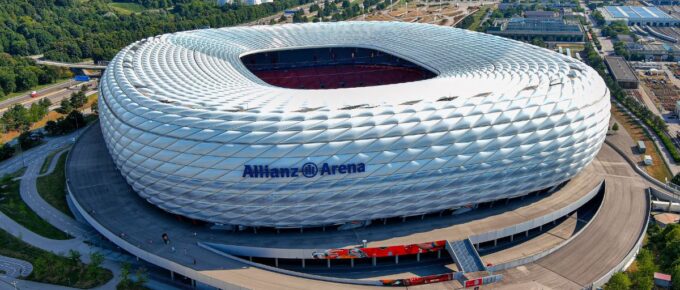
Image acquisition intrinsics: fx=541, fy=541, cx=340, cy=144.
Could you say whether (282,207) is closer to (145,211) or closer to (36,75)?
(145,211)

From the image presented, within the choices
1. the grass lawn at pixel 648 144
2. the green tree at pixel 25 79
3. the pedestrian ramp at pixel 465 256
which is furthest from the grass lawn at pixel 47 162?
the grass lawn at pixel 648 144

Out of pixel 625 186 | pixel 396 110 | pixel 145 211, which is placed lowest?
pixel 625 186

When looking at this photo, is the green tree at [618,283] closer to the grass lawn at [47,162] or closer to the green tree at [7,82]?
the grass lawn at [47,162]

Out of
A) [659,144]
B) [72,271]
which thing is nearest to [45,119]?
[72,271]

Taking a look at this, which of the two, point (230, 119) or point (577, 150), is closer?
point (230, 119)

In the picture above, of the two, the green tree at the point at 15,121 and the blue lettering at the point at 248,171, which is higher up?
the blue lettering at the point at 248,171

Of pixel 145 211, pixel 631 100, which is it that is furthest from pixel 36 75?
pixel 631 100

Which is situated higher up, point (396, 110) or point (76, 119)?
point (396, 110)
